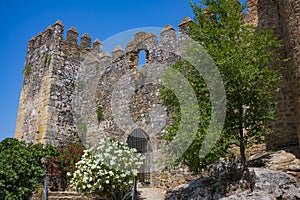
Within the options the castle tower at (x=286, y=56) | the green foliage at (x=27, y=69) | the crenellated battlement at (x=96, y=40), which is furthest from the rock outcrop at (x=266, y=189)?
the green foliage at (x=27, y=69)

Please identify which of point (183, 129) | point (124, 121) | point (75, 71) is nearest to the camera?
point (183, 129)

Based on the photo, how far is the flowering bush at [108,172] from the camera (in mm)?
8016

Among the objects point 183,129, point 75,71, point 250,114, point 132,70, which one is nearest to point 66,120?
point 75,71

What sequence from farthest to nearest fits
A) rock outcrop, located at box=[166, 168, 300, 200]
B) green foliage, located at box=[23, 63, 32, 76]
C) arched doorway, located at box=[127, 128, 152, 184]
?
green foliage, located at box=[23, 63, 32, 76], arched doorway, located at box=[127, 128, 152, 184], rock outcrop, located at box=[166, 168, 300, 200]

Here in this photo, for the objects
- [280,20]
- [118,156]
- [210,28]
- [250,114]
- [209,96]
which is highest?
[280,20]

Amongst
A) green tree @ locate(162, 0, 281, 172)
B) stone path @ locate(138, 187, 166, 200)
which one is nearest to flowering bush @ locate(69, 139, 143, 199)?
stone path @ locate(138, 187, 166, 200)

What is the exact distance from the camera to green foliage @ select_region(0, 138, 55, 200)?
8.88 metres

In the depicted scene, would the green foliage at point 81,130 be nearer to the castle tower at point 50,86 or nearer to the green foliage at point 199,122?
the castle tower at point 50,86

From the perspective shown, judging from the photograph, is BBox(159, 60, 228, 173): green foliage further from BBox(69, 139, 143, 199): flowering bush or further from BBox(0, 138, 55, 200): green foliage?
BBox(0, 138, 55, 200): green foliage

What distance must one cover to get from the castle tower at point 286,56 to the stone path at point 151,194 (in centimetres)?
373

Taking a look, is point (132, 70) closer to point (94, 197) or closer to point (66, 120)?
point (66, 120)

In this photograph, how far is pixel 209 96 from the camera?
7.22 m

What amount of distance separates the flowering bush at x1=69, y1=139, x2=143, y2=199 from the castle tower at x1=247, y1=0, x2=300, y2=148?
405 cm

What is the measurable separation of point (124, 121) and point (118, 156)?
15.6 feet
